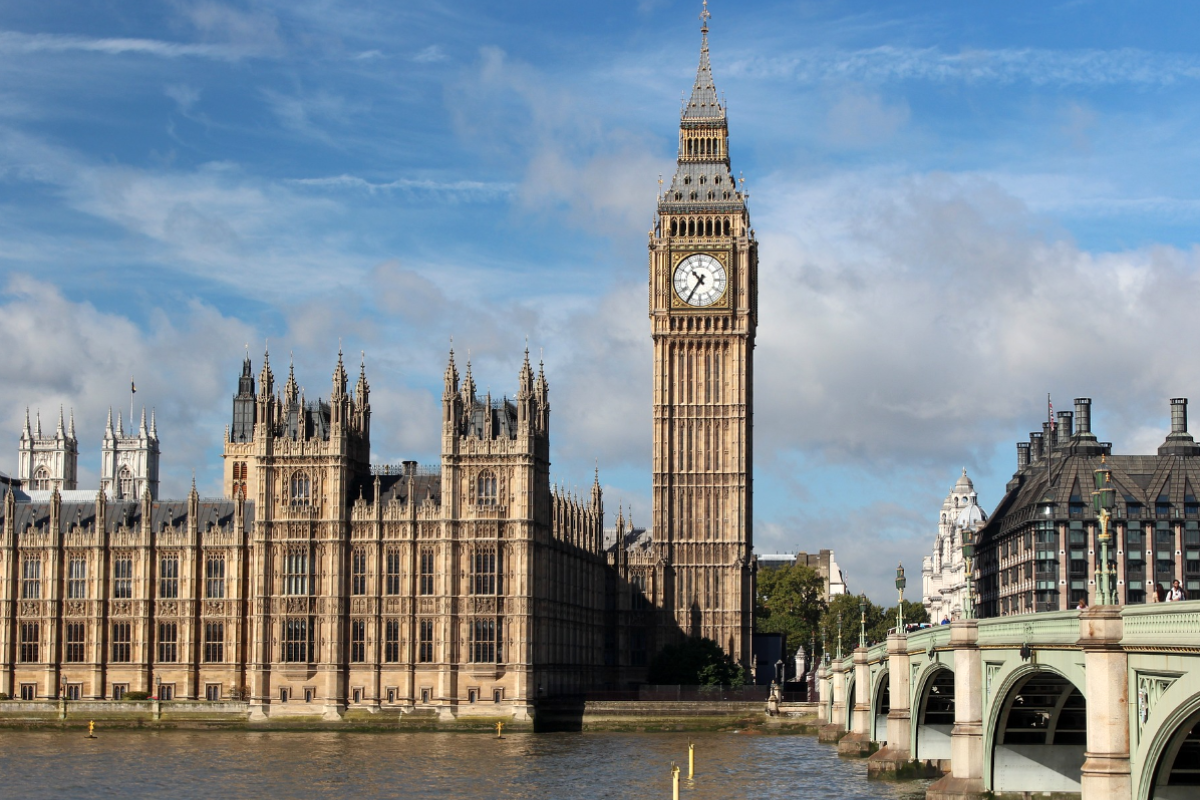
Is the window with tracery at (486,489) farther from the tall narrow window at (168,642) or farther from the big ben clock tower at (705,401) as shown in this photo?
the big ben clock tower at (705,401)

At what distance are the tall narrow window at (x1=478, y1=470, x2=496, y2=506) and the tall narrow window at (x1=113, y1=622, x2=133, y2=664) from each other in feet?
81.9

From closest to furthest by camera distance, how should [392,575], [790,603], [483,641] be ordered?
[483,641]
[392,575]
[790,603]

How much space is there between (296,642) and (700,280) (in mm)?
48577

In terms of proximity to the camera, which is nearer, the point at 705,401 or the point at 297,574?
the point at 297,574

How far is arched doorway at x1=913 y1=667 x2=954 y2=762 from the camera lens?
69562mm

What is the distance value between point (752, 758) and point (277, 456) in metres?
38.6

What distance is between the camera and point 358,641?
356 feet

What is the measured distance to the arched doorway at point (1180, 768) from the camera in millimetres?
36969

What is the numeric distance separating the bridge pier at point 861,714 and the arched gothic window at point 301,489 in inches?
1484

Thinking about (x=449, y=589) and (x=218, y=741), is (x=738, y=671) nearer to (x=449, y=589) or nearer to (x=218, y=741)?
(x=449, y=589)

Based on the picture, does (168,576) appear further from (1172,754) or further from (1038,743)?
(1172,754)

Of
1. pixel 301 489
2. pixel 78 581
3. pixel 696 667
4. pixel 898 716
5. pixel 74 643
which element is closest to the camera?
pixel 898 716

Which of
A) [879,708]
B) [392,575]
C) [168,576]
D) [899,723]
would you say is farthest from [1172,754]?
[168,576]

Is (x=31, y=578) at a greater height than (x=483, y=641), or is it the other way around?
(x=31, y=578)
